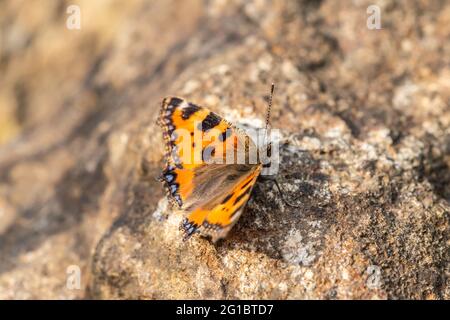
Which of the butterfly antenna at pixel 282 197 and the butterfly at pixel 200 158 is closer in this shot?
the butterfly at pixel 200 158

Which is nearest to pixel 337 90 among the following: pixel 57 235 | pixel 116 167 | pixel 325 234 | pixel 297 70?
pixel 297 70

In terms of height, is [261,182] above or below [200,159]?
below

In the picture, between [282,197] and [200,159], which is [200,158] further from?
[282,197]

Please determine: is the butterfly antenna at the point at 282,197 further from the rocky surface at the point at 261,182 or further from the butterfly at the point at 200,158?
the butterfly at the point at 200,158

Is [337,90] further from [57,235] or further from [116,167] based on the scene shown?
[57,235]

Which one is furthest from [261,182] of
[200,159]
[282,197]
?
[200,159]

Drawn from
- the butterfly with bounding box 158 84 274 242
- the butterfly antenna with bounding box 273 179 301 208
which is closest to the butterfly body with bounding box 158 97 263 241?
the butterfly with bounding box 158 84 274 242

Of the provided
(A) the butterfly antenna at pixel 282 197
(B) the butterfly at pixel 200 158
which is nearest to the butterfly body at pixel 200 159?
(B) the butterfly at pixel 200 158
